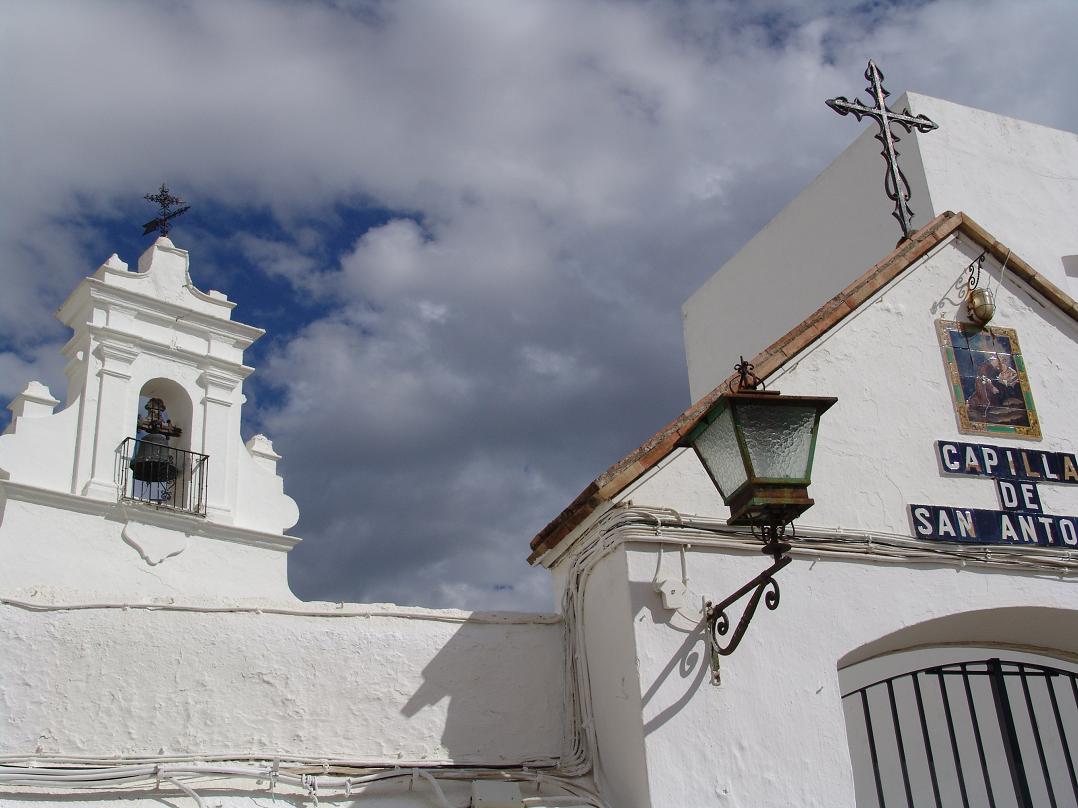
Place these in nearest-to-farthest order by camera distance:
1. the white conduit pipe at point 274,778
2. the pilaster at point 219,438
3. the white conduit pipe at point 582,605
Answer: the white conduit pipe at point 274,778, the white conduit pipe at point 582,605, the pilaster at point 219,438

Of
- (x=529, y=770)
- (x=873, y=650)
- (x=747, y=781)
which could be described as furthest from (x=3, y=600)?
(x=873, y=650)

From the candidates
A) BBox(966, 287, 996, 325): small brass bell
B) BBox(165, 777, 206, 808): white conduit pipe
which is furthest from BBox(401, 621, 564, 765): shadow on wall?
BBox(966, 287, 996, 325): small brass bell

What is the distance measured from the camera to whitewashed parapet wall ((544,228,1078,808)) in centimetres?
622

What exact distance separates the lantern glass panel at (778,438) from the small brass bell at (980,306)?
9.26 feet

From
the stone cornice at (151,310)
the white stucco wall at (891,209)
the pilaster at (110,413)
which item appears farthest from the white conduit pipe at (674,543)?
the stone cornice at (151,310)

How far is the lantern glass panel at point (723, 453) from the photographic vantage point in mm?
5703

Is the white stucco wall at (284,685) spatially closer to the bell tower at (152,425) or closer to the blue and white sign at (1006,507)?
the blue and white sign at (1006,507)

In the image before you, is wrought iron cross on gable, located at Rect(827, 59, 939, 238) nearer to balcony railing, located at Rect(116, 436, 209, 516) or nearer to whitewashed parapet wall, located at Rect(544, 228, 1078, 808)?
whitewashed parapet wall, located at Rect(544, 228, 1078, 808)

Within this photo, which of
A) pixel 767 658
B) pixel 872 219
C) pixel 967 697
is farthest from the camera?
pixel 872 219

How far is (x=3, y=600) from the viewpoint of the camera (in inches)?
235

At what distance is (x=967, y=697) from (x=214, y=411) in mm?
9578

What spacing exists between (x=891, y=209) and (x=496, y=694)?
7895mm

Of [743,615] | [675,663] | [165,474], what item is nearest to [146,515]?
[165,474]

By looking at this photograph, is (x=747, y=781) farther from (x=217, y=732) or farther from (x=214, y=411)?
(x=214, y=411)
